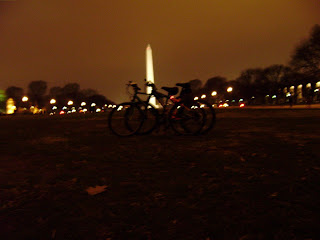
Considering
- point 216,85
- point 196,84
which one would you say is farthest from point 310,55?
point 196,84

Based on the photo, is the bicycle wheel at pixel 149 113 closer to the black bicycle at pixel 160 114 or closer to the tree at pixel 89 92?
the black bicycle at pixel 160 114

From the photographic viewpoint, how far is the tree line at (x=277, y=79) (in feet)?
118

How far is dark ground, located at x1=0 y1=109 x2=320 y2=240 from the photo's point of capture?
1957 millimetres

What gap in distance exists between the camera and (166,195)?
256 centimetres

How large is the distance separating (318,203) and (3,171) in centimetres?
347

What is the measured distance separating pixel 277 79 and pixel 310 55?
33.6 meters

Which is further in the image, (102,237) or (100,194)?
(100,194)

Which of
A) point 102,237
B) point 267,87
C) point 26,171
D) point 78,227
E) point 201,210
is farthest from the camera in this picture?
point 267,87

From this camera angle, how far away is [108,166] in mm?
3742

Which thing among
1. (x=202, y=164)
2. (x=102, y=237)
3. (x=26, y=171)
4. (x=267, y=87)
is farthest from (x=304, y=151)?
(x=267, y=87)

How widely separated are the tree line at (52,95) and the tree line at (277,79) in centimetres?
3975

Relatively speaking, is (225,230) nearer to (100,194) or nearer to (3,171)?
(100,194)

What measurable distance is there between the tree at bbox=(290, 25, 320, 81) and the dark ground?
3629 centimetres

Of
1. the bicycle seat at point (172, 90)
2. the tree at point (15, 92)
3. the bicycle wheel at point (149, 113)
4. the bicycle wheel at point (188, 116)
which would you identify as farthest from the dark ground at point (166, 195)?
the tree at point (15, 92)
